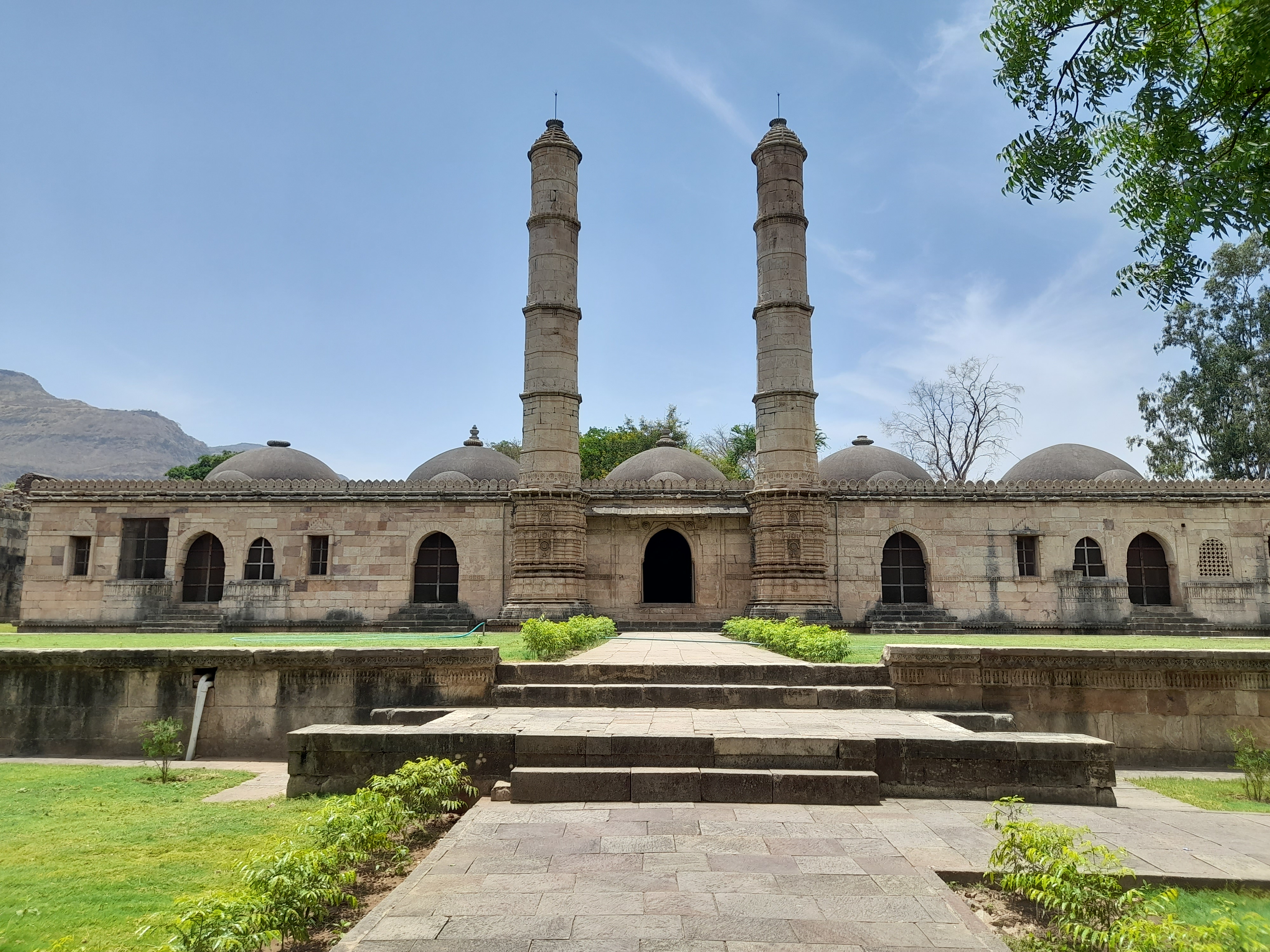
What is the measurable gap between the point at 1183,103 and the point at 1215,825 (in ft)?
16.3

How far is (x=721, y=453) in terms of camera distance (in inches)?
1718

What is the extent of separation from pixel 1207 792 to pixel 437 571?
Result: 44.4 ft

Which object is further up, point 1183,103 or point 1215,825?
point 1183,103

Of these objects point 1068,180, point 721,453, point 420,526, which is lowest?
point 420,526

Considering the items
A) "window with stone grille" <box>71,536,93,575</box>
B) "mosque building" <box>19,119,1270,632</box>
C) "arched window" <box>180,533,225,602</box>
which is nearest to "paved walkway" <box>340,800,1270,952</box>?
"mosque building" <box>19,119,1270,632</box>

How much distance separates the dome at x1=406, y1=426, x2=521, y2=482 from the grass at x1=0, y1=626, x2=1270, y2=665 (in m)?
9.92

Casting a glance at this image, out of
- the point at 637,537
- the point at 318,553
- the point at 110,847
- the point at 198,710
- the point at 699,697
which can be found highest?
the point at 637,537

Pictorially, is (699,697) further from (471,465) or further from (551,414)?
(471,465)

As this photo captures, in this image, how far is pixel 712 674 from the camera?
849cm

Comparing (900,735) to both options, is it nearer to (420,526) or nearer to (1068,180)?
(1068,180)

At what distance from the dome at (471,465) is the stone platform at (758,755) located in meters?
17.2

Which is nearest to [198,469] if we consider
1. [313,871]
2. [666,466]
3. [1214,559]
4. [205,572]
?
[205,572]

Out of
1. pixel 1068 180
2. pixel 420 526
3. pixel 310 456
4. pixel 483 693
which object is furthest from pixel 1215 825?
pixel 310 456

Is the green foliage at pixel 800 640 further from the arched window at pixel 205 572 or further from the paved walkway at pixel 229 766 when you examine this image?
the arched window at pixel 205 572
